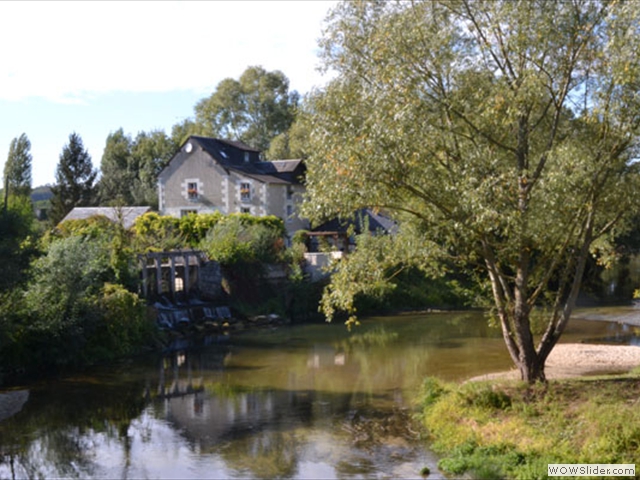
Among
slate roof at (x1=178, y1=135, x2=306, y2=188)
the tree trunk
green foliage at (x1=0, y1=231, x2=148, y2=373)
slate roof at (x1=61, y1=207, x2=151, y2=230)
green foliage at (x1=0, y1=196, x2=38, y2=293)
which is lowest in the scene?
the tree trunk

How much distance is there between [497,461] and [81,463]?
750 cm

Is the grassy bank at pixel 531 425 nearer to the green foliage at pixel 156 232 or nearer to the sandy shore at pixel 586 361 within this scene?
the sandy shore at pixel 586 361

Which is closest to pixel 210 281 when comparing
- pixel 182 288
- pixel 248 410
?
pixel 182 288

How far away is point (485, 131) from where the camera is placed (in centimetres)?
1484

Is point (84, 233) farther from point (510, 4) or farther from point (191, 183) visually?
point (510, 4)

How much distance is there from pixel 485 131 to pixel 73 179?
41.8 metres

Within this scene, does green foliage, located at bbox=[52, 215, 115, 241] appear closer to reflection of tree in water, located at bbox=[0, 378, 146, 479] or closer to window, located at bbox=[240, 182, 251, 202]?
window, located at bbox=[240, 182, 251, 202]

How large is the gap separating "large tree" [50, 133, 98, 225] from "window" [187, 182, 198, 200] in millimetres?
11215

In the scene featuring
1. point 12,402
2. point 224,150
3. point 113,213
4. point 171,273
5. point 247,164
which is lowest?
point 12,402

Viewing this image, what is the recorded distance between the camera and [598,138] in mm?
14188

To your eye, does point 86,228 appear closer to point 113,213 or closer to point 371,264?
point 113,213

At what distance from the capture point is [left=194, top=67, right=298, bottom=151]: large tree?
205ft

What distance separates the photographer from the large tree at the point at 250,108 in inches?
2459

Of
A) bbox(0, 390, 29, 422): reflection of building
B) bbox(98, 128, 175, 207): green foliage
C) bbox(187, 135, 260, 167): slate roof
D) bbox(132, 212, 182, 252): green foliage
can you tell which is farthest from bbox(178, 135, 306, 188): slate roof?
bbox(0, 390, 29, 422): reflection of building
